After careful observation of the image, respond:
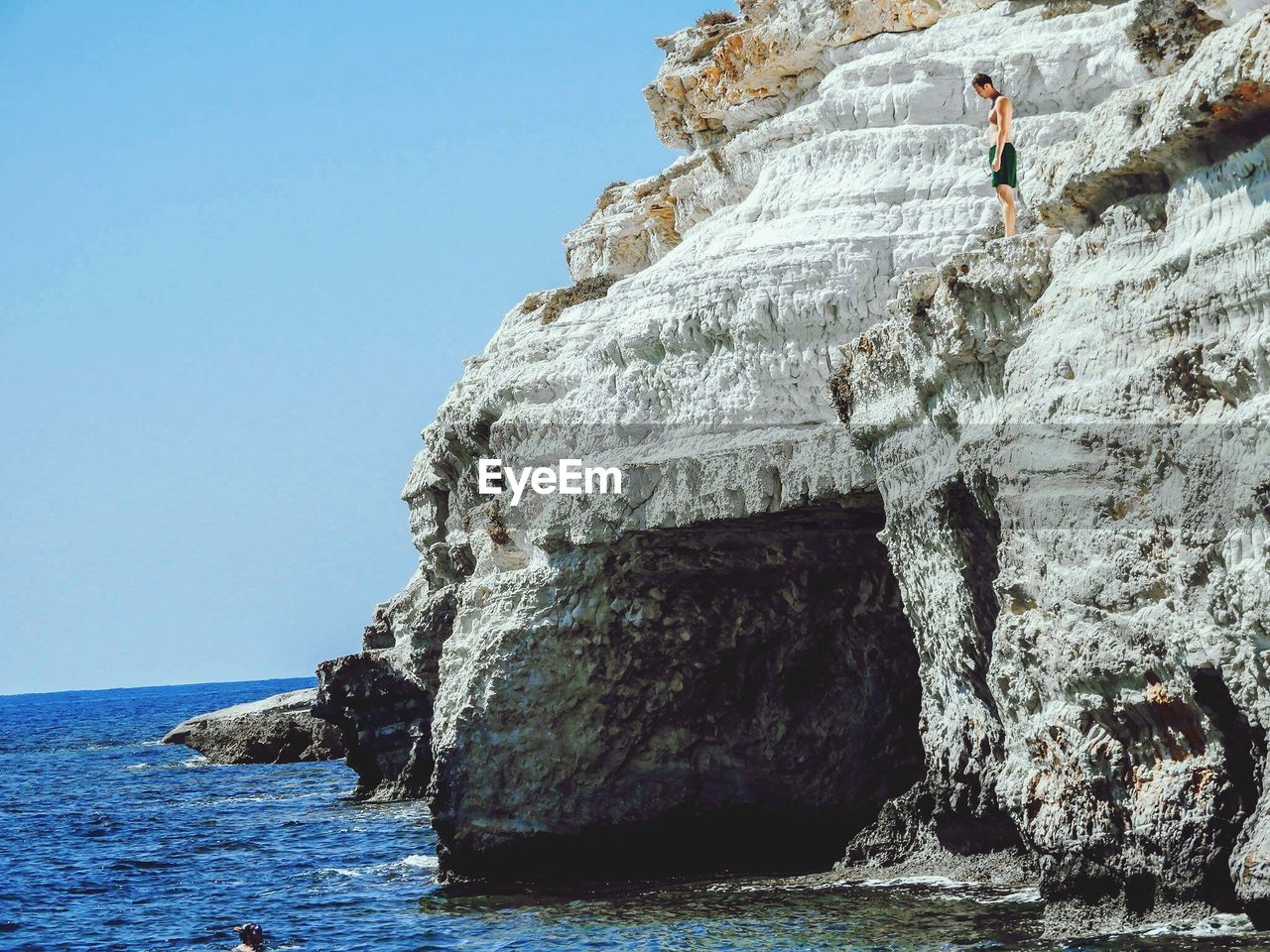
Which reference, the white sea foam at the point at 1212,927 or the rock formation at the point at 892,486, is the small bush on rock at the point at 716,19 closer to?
the rock formation at the point at 892,486

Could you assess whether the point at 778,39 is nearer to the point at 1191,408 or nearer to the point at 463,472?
the point at 463,472

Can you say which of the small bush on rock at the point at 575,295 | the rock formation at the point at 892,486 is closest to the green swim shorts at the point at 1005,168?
the rock formation at the point at 892,486

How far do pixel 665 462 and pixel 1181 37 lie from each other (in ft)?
Answer: 27.2

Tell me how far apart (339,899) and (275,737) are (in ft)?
114

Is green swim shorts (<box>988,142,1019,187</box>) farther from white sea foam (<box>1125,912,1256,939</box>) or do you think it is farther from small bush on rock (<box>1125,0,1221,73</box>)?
white sea foam (<box>1125,912,1256,939</box>)

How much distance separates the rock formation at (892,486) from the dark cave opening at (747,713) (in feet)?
0.16

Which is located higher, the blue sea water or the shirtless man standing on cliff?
the shirtless man standing on cliff

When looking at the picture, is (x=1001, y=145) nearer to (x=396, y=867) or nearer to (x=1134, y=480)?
(x=1134, y=480)

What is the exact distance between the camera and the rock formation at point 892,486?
14156 millimetres
